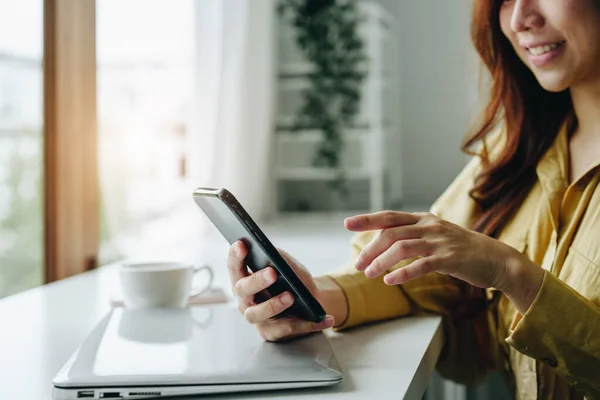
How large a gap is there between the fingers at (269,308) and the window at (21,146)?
0.69 m

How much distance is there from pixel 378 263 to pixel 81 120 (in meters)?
0.91

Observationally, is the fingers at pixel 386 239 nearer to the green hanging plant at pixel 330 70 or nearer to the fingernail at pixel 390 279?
the fingernail at pixel 390 279

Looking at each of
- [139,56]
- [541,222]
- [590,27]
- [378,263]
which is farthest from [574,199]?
[139,56]

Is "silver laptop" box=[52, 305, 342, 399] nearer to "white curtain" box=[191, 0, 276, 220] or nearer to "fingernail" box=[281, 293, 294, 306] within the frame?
"fingernail" box=[281, 293, 294, 306]

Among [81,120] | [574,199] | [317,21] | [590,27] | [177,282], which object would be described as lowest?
[177,282]

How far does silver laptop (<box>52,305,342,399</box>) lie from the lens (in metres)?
0.71

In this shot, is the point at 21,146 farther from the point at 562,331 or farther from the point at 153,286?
the point at 562,331

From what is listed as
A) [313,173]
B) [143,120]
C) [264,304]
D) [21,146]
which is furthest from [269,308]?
[313,173]

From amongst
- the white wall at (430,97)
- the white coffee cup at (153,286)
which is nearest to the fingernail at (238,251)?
the white coffee cup at (153,286)

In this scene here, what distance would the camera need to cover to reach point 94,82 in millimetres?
1583

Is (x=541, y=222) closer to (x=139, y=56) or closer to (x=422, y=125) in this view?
(x=139, y=56)

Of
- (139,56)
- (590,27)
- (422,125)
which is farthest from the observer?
(422,125)

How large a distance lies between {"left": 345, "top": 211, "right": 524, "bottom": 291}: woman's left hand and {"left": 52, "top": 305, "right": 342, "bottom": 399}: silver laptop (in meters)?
0.12

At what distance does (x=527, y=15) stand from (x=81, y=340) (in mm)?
738
